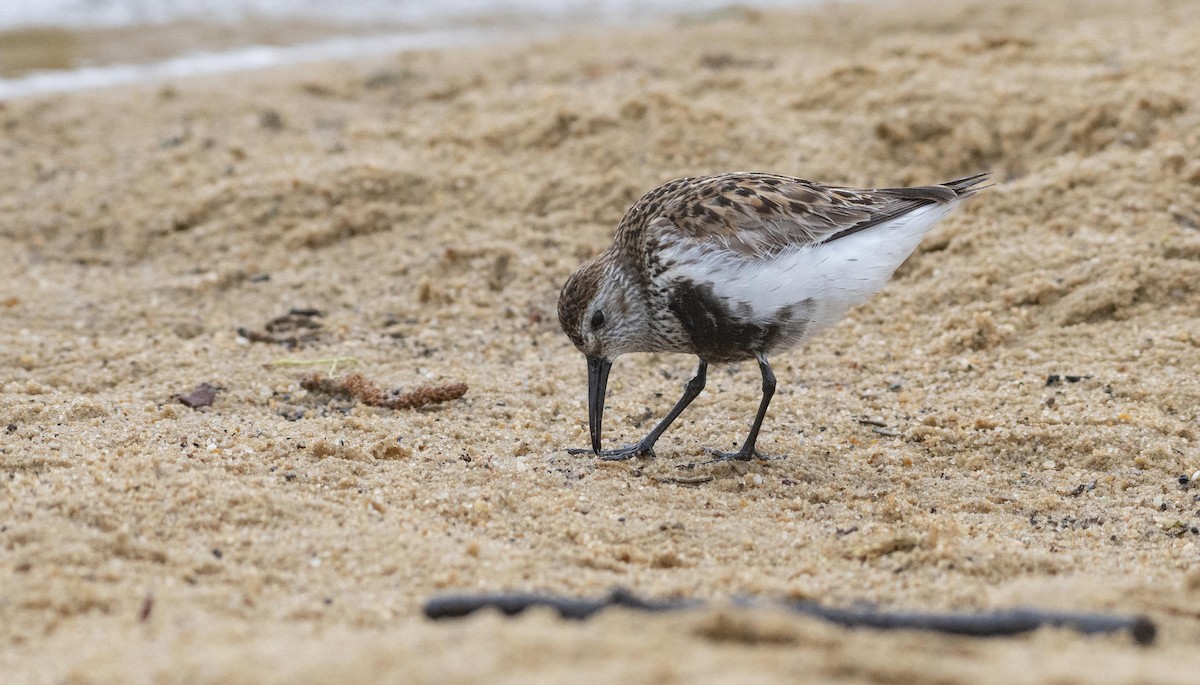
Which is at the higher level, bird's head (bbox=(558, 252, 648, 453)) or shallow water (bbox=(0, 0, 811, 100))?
shallow water (bbox=(0, 0, 811, 100))

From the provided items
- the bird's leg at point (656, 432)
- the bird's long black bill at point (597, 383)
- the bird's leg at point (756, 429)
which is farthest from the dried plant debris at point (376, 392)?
the bird's leg at point (756, 429)

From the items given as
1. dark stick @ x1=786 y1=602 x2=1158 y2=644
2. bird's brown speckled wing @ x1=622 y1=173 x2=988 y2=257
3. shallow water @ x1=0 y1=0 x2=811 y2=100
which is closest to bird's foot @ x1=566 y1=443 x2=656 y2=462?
bird's brown speckled wing @ x1=622 y1=173 x2=988 y2=257

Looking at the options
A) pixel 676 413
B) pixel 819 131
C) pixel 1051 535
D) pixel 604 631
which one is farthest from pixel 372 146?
pixel 604 631

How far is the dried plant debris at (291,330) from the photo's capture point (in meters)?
6.08

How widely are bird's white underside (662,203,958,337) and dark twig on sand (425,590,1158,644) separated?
6.96ft

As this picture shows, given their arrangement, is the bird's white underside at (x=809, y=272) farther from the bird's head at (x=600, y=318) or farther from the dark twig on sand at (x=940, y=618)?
the dark twig on sand at (x=940, y=618)

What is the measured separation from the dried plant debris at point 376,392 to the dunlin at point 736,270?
2.24 ft

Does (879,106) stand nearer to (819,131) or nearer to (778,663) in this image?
(819,131)

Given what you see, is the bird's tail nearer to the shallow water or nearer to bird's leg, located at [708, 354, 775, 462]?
bird's leg, located at [708, 354, 775, 462]

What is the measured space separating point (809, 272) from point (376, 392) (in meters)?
2.08

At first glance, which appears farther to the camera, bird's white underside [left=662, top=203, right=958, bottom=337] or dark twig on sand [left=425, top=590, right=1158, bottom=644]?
bird's white underside [left=662, top=203, right=958, bottom=337]

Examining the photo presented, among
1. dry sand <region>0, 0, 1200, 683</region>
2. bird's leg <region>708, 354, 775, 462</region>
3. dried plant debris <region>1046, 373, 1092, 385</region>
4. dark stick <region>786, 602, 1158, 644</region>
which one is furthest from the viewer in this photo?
dried plant debris <region>1046, 373, 1092, 385</region>

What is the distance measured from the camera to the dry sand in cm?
295

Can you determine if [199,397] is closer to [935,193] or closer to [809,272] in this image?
[809,272]
